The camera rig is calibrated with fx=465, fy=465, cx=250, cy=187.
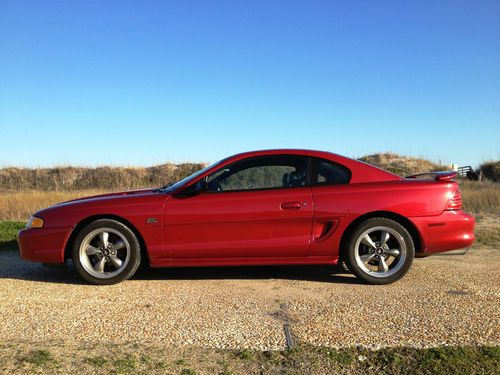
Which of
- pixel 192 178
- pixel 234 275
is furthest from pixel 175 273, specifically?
pixel 192 178

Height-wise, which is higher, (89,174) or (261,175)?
(89,174)

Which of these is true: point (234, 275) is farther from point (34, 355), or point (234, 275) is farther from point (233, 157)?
point (34, 355)

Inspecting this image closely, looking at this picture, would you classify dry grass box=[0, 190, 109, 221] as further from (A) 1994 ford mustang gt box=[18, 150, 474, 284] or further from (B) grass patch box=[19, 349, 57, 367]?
(B) grass patch box=[19, 349, 57, 367]

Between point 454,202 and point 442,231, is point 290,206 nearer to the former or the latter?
point 442,231

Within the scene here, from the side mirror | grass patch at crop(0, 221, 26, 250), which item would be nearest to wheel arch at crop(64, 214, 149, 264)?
the side mirror

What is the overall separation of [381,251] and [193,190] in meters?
2.15

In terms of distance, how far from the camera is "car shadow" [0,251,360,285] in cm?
534

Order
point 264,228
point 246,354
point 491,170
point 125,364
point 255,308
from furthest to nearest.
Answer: point 491,170, point 264,228, point 255,308, point 246,354, point 125,364

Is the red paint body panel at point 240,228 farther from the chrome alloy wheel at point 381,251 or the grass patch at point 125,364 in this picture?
the grass patch at point 125,364

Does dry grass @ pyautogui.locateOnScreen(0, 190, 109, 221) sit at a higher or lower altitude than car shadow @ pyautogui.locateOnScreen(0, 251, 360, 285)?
higher

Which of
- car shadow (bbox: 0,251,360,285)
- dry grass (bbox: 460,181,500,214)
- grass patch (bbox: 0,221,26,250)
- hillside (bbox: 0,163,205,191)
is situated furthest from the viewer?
hillside (bbox: 0,163,205,191)

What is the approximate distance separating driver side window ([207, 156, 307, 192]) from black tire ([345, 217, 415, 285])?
846 mm

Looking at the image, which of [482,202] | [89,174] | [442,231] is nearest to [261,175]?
[442,231]

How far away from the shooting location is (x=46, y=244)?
5.11 metres
